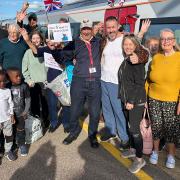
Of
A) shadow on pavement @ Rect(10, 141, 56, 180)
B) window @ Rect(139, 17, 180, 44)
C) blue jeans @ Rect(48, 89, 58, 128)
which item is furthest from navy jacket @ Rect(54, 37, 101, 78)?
window @ Rect(139, 17, 180, 44)

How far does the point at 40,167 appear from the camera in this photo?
13.5 feet

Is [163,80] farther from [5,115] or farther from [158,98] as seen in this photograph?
[5,115]

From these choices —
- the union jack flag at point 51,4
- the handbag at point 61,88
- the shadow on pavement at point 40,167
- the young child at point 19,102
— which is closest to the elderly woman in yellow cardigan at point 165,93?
the shadow on pavement at point 40,167

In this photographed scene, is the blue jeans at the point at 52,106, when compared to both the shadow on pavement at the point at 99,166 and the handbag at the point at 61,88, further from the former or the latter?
the shadow on pavement at the point at 99,166

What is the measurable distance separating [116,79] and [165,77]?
0.81 meters

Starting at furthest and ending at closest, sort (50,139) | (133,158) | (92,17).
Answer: (92,17)
(50,139)
(133,158)

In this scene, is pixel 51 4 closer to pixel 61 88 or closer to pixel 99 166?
pixel 61 88

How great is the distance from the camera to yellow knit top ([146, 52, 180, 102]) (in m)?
3.69

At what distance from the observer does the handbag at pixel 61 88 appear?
498 centimetres

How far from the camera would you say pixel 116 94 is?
4418 mm

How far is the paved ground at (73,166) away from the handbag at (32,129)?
125 millimetres

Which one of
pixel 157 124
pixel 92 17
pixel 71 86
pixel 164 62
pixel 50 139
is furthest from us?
pixel 92 17

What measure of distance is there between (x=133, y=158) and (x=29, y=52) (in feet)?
7.45

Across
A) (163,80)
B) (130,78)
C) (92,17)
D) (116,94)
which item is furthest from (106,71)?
(92,17)
